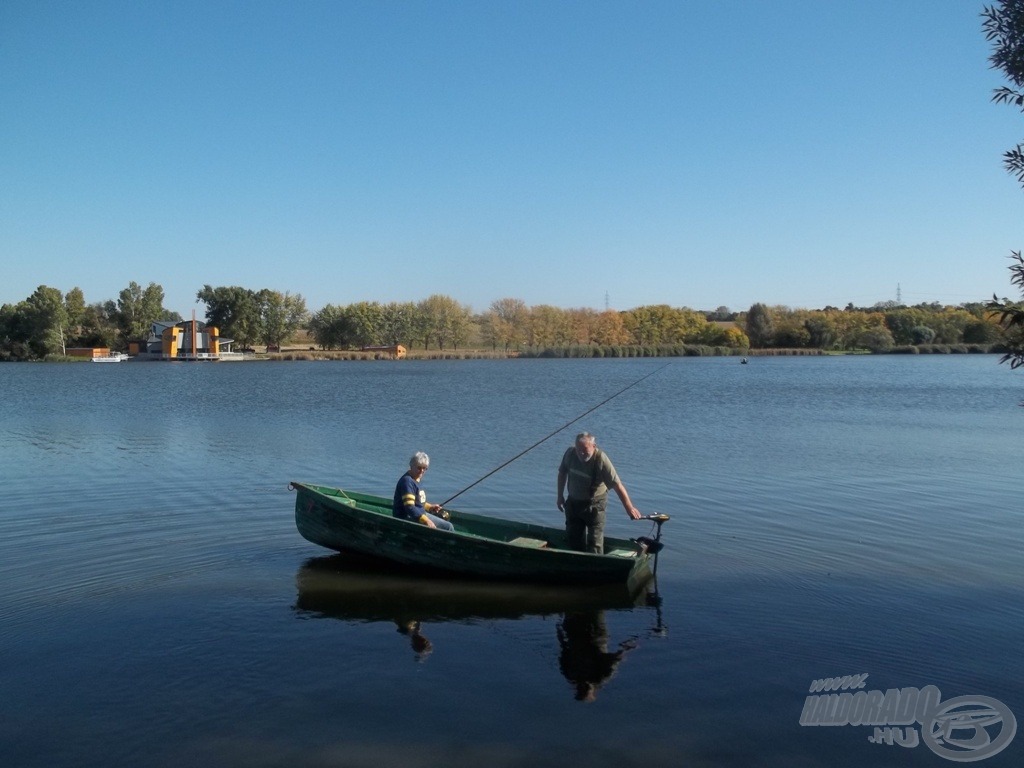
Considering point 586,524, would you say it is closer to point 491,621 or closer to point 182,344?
point 491,621

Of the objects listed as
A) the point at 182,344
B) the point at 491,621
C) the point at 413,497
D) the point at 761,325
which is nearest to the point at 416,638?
the point at 491,621

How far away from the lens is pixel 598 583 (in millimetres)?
10070

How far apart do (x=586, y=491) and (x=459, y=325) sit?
4584 inches

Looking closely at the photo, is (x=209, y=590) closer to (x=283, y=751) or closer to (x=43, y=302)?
(x=283, y=751)

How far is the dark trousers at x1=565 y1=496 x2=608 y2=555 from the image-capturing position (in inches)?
402

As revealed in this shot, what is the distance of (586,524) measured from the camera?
10.3 metres

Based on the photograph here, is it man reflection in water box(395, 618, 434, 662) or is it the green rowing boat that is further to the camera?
the green rowing boat

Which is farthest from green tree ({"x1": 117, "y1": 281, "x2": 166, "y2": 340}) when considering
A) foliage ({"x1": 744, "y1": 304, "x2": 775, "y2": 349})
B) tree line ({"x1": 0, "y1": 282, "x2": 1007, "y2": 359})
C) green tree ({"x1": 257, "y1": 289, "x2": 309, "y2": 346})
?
foliage ({"x1": 744, "y1": 304, "x2": 775, "y2": 349})

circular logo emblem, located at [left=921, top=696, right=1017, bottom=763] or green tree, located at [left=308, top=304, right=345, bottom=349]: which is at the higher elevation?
green tree, located at [left=308, top=304, right=345, bottom=349]

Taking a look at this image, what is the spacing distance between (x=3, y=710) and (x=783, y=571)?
8.64 metres

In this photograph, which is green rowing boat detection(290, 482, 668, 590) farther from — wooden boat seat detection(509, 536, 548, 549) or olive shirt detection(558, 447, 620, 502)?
olive shirt detection(558, 447, 620, 502)

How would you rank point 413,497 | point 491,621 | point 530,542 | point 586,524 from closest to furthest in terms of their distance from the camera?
1. point 491,621
2. point 586,524
3. point 413,497
4. point 530,542

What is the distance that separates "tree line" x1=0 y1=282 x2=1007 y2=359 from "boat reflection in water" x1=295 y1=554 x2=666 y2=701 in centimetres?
10678

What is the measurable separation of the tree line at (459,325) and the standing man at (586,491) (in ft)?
355
